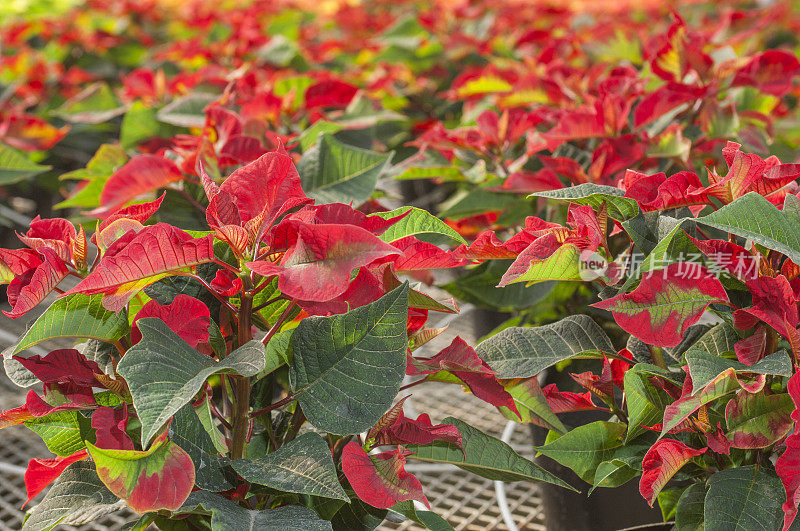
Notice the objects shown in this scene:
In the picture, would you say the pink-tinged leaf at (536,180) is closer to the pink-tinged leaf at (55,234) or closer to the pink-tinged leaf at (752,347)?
the pink-tinged leaf at (752,347)

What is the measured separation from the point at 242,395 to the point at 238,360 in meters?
0.09

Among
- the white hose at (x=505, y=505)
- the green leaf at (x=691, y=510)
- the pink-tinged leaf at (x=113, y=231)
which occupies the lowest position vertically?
the white hose at (x=505, y=505)

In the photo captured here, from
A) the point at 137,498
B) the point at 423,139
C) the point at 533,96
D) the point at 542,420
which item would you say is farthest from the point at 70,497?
the point at 533,96

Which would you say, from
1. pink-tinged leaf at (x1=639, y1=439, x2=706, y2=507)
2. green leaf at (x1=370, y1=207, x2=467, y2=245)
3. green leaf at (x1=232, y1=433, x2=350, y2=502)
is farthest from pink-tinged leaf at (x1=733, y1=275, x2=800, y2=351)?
green leaf at (x1=232, y1=433, x2=350, y2=502)

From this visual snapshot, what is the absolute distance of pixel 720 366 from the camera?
0.58 m

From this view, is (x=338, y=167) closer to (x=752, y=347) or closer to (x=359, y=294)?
(x=359, y=294)

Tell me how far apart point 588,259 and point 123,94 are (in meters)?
1.18

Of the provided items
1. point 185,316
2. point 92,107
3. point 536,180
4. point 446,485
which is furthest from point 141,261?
point 92,107

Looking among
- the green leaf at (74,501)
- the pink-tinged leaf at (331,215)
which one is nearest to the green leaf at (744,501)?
the pink-tinged leaf at (331,215)

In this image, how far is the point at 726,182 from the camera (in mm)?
639

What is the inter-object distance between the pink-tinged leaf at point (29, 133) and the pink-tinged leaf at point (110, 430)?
3.14 ft

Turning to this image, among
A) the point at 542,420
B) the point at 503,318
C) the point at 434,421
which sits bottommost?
the point at 434,421

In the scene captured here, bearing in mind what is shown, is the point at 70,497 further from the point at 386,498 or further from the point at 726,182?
the point at 726,182

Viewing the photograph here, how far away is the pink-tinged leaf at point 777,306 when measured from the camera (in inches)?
22.6
